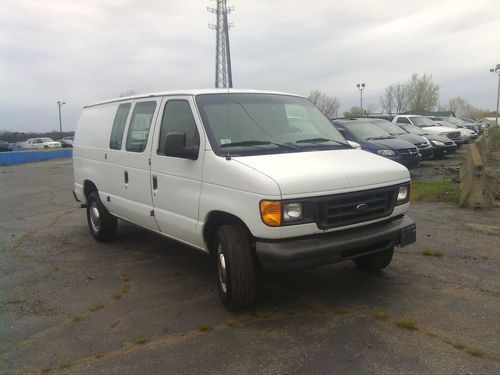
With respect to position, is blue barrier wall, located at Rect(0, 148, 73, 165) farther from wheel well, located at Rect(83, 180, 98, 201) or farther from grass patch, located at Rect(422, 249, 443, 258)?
grass patch, located at Rect(422, 249, 443, 258)

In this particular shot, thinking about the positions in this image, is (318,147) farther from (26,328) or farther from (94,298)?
(26,328)

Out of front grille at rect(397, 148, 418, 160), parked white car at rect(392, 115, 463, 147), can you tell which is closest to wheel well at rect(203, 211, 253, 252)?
front grille at rect(397, 148, 418, 160)

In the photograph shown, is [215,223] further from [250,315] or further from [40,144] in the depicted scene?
[40,144]

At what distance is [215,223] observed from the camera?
4434mm

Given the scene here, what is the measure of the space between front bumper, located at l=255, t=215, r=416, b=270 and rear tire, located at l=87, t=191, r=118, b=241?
362 centimetres

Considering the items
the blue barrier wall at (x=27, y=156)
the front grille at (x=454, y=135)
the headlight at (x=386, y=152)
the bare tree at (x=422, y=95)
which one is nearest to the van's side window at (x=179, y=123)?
the headlight at (x=386, y=152)

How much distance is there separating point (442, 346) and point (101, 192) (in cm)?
488

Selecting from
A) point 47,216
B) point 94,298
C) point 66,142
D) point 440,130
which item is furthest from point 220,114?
point 66,142

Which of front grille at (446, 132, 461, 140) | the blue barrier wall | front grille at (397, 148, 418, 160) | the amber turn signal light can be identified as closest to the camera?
the amber turn signal light

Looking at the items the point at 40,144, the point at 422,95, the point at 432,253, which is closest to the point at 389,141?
the point at 432,253

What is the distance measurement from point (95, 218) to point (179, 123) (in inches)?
113

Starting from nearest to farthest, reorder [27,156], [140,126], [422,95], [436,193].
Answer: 1. [140,126]
2. [436,193]
3. [27,156]
4. [422,95]

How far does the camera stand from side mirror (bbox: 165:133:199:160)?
14.3 ft

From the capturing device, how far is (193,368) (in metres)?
3.33
